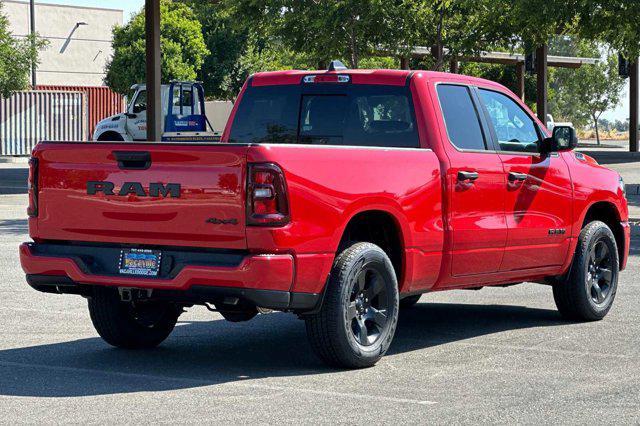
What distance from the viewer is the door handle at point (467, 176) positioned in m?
9.18

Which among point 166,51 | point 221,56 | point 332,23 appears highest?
point 221,56

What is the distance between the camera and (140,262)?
8.09 meters

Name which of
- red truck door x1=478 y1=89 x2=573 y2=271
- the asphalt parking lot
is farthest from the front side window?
the asphalt parking lot

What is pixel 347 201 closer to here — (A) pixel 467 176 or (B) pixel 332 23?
(A) pixel 467 176

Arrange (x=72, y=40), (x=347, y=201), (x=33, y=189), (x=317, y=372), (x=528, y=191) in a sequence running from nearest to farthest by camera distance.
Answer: (x=347, y=201)
(x=317, y=372)
(x=33, y=189)
(x=528, y=191)
(x=72, y=40)

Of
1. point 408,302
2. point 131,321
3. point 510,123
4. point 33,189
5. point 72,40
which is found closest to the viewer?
point 33,189

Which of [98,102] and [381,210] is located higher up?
[98,102]

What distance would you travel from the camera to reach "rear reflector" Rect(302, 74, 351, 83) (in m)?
9.55

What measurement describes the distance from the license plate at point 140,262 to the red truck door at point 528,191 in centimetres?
293

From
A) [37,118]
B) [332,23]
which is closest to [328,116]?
[332,23]

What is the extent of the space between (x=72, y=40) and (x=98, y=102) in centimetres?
1358

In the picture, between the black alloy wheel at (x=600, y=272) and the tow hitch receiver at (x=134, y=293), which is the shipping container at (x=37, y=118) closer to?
the black alloy wheel at (x=600, y=272)

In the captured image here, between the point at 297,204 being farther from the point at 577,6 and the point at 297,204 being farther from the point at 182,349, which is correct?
the point at 577,6

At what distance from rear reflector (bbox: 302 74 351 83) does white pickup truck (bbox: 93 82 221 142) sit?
28.8m
